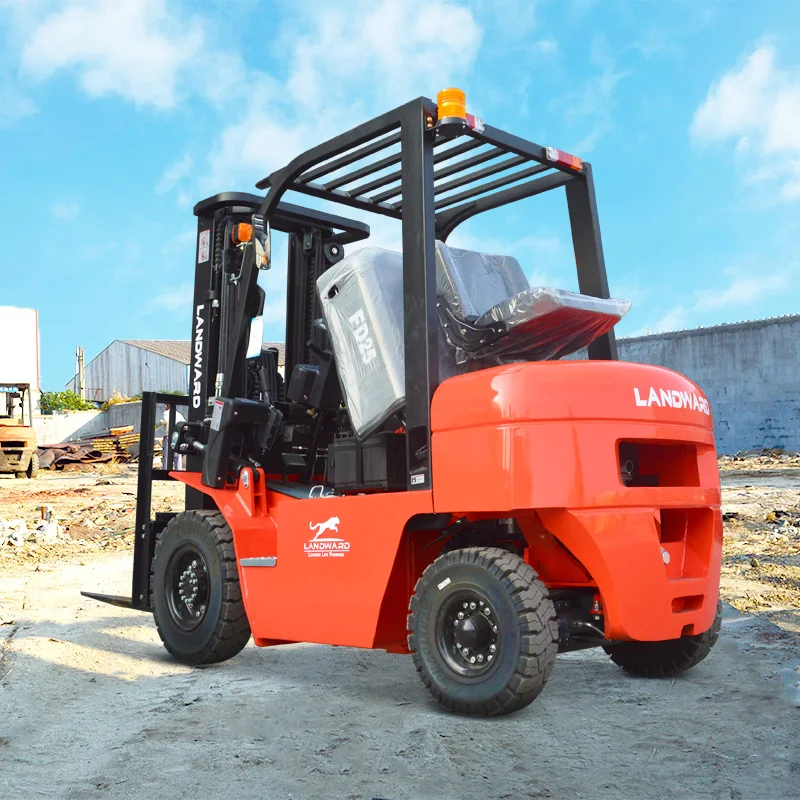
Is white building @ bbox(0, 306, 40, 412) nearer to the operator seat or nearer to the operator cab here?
the operator cab

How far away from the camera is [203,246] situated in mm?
6844

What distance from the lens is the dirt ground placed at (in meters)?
3.71

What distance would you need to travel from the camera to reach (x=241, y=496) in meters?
6.05

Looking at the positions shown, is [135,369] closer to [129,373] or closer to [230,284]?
[129,373]

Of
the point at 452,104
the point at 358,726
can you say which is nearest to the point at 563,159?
the point at 452,104

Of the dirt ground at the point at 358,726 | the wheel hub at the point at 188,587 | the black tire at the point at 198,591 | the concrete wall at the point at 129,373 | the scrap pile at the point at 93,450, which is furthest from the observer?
the concrete wall at the point at 129,373

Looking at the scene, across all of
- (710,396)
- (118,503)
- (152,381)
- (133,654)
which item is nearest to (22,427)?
(118,503)

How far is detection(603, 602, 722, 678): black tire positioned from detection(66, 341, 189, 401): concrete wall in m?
50.3

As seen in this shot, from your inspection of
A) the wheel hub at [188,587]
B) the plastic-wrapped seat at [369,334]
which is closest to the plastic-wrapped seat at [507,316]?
the plastic-wrapped seat at [369,334]

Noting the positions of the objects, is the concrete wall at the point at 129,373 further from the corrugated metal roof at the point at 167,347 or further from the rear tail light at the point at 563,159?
→ the rear tail light at the point at 563,159

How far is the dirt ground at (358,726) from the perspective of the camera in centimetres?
371

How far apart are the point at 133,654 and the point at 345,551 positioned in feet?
7.06

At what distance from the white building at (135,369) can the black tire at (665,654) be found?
50.5m

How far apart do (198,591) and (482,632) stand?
88.8 inches
